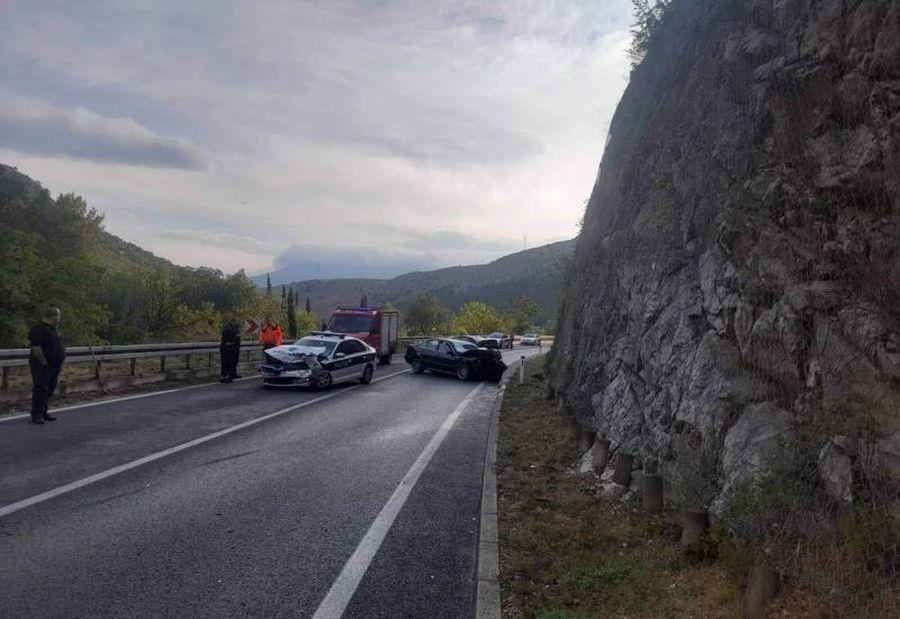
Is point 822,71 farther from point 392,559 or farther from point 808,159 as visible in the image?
point 392,559

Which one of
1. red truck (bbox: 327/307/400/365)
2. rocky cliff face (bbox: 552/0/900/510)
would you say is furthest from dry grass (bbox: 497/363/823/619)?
red truck (bbox: 327/307/400/365)

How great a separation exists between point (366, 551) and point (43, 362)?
8.08 meters

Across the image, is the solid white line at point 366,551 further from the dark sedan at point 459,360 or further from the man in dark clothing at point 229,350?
the dark sedan at point 459,360

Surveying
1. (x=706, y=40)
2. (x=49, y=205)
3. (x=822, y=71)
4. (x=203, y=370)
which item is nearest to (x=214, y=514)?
(x=822, y=71)

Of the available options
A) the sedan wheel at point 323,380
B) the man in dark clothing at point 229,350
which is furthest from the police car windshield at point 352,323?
the sedan wheel at point 323,380

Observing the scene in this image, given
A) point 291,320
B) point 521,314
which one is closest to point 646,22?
point 291,320

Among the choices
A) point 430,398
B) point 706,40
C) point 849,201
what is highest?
point 706,40

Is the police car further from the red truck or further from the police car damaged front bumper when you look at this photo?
the red truck

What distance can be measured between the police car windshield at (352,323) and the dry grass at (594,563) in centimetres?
2066

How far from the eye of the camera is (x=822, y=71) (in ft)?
19.7

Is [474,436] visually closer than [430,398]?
Yes

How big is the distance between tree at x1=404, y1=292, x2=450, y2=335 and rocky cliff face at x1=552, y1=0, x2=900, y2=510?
89843 mm

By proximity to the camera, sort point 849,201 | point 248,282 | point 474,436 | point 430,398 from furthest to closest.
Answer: point 248,282 → point 430,398 → point 474,436 → point 849,201

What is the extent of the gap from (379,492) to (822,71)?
241 inches
